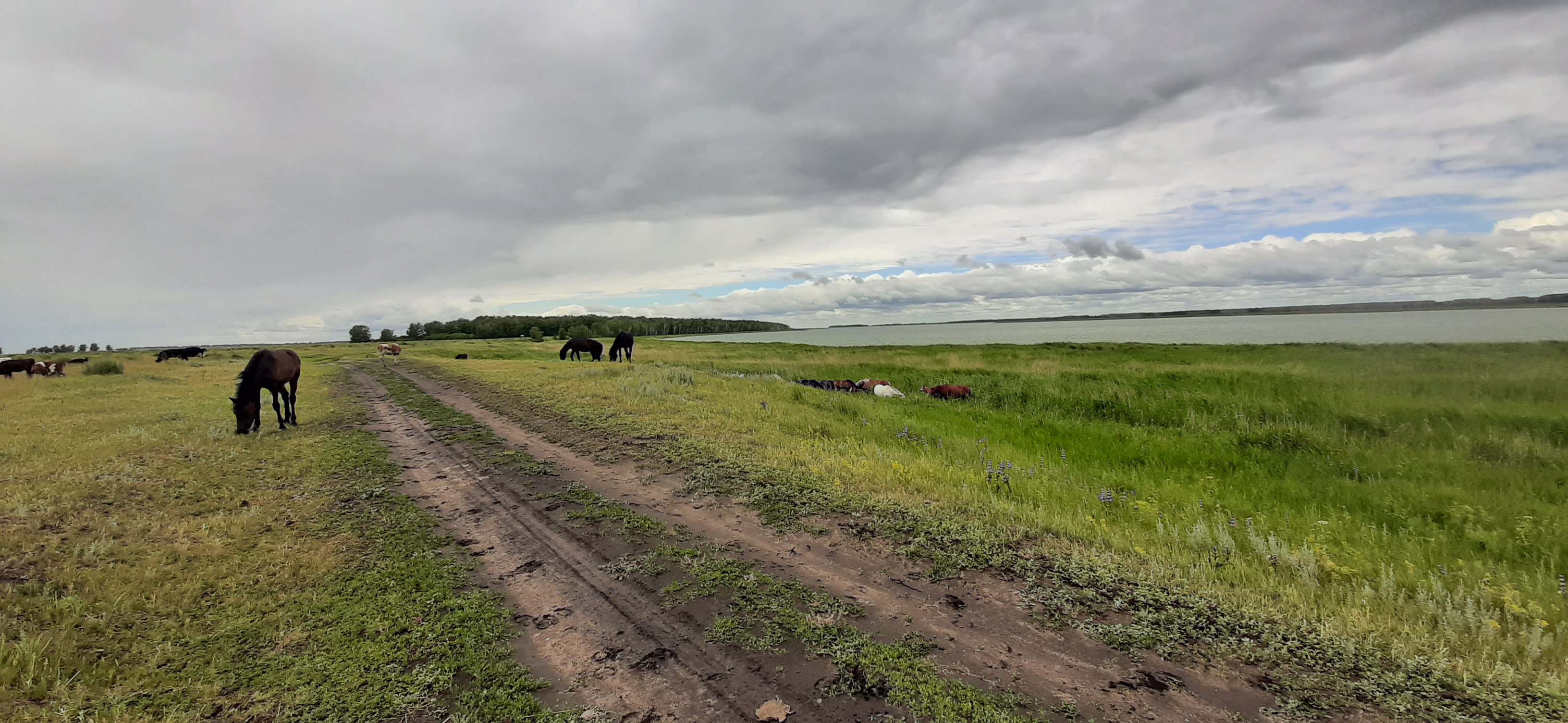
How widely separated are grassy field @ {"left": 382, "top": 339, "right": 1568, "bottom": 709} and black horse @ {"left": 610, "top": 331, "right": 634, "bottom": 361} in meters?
17.5

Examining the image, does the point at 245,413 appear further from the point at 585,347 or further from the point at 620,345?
the point at 585,347

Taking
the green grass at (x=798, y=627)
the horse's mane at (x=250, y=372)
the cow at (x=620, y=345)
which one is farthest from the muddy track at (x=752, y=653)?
the cow at (x=620, y=345)

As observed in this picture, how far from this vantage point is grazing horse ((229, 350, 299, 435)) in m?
11.8

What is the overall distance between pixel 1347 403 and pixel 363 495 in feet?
70.4

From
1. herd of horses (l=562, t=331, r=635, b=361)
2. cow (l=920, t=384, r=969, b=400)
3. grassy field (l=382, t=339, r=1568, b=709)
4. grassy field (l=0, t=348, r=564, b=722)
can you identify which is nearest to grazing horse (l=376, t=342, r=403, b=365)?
herd of horses (l=562, t=331, r=635, b=361)

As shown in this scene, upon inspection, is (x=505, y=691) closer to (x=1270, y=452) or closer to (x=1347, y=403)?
(x=1270, y=452)

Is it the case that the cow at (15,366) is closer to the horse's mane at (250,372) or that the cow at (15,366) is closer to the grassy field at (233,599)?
the horse's mane at (250,372)

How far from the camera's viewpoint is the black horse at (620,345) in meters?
39.5

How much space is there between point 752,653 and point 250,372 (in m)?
14.9

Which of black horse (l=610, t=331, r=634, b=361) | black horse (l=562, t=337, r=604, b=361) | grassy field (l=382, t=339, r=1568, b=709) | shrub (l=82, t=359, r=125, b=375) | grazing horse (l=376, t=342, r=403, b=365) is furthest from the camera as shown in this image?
grazing horse (l=376, t=342, r=403, b=365)

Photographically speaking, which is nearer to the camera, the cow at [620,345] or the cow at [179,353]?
the cow at [620,345]

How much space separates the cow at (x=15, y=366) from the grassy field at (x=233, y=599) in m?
37.3

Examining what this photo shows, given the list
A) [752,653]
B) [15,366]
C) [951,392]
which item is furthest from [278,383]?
[15,366]

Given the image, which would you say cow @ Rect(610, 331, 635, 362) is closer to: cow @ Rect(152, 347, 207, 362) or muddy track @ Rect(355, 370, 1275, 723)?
muddy track @ Rect(355, 370, 1275, 723)
